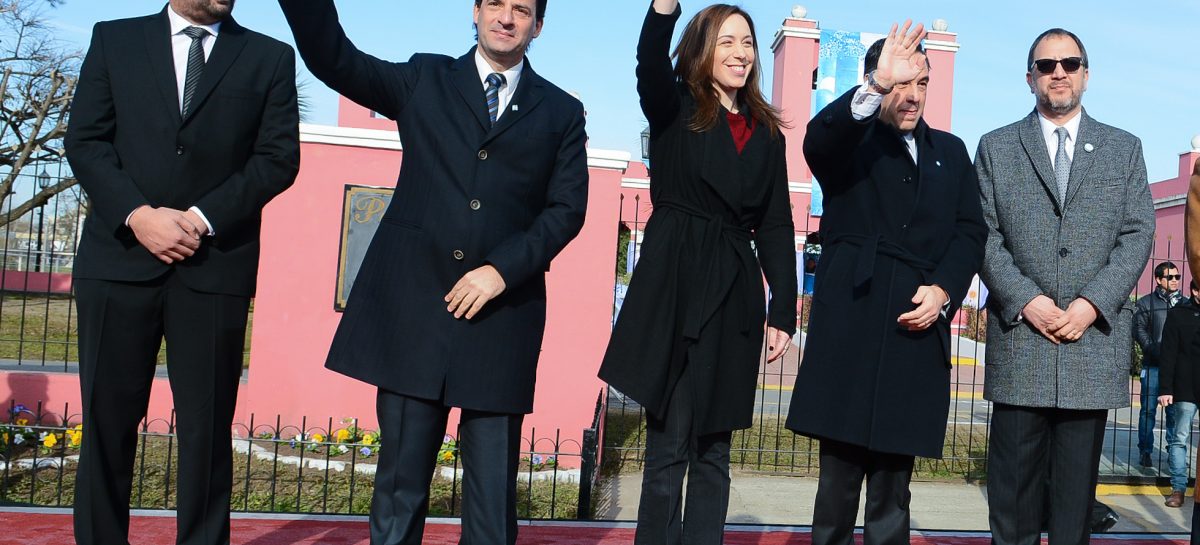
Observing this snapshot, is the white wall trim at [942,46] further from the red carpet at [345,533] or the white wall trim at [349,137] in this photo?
the red carpet at [345,533]

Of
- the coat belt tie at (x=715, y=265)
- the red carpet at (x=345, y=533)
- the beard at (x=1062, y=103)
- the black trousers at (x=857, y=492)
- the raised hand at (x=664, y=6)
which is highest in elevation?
the raised hand at (x=664, y=6)

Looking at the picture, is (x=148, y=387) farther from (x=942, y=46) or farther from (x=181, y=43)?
(x=942, y=46)

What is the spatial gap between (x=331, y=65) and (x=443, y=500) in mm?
4861

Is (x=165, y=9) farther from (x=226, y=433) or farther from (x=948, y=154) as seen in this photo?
(x=948, y=154)

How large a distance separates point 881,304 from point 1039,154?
83cm

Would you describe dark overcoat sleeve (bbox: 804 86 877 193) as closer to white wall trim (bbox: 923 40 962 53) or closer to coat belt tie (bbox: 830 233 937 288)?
coat belt tie (bbox: 830 233 937 288)

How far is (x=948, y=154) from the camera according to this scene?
3.29 meters

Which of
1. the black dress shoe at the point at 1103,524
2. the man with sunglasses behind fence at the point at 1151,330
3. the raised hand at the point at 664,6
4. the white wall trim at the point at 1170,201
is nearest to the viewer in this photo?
the raised hand at the point at 664,6

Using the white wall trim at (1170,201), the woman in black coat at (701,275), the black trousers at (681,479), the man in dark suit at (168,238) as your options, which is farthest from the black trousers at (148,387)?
the white wall trim at (1170,201)

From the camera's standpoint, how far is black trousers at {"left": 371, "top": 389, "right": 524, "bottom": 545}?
2621mm

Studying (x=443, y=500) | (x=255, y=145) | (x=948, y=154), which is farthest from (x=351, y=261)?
(x=948, y=154)

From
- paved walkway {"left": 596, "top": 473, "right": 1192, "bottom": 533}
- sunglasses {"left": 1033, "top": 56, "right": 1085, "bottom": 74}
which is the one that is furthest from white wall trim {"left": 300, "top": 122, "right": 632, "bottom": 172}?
sunglasses {"left": 1033, "top": 56, "right": 1085, "bottom": 74}

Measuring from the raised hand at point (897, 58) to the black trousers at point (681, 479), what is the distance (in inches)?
41.5

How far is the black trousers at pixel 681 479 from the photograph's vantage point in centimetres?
293
